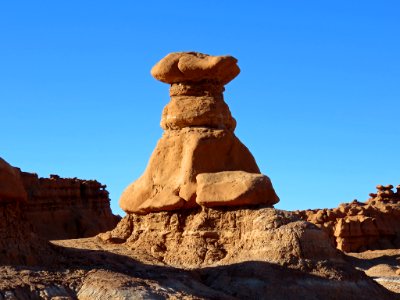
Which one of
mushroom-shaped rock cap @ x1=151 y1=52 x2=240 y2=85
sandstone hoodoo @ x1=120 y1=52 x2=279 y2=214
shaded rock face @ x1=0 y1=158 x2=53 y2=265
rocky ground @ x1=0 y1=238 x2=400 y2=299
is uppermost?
mushroom-shaped rock cap @ x1=151 y1=52 x2=240 y2=85

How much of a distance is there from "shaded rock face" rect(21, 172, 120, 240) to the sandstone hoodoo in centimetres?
1907

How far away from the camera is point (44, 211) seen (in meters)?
42.9

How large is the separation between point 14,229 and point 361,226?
27.7 meters

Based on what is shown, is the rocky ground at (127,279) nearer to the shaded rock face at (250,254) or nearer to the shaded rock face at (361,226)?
the shaded rock face at (250,254)

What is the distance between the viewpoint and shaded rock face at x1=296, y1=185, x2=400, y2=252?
135 ft

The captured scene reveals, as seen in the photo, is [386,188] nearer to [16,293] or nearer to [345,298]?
[345,298]

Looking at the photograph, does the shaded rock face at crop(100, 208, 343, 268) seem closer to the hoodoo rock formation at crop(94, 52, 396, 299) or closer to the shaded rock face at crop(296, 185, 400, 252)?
the hoodoo rock formation at crop(94, 52, 396, 299)

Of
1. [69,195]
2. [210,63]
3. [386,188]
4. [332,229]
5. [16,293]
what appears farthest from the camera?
[386,188]

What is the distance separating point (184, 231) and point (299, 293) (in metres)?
4.07

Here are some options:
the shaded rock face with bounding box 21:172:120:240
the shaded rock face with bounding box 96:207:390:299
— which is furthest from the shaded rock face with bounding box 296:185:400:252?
the shaded rock face with bounding box 96:207:390:299

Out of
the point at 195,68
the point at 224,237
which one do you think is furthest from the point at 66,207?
the point at 224,237

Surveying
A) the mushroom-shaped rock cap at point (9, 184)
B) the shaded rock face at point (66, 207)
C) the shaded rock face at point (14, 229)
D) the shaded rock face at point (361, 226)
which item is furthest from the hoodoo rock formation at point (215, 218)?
the shaded rock face at point (66, 207)

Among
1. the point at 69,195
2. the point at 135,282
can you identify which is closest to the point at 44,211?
the point at 69,195

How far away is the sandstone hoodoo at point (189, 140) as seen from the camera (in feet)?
71.4
